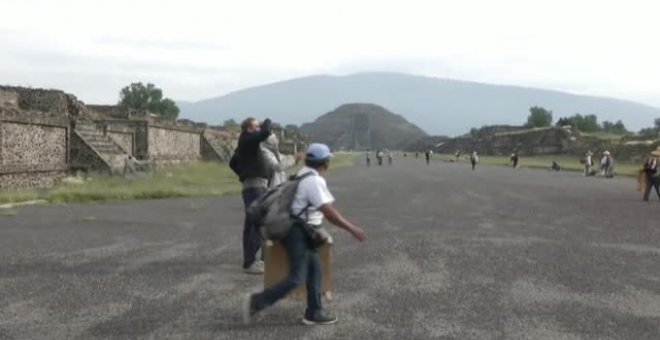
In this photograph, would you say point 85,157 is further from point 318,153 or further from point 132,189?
point 318,153

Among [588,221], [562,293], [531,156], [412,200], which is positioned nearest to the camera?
[562,293]

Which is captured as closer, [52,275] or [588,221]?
[52,275]

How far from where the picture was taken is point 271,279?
6.32m

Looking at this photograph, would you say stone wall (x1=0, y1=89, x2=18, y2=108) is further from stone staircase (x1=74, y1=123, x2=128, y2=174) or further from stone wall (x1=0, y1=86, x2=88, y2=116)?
stone staircase (x1=74, y1=123, x2=128, y2=174)

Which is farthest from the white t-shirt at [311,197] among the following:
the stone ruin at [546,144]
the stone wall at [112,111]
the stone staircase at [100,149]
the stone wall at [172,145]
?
the stone ruin at [546,144]

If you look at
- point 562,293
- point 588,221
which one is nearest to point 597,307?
point 562,293

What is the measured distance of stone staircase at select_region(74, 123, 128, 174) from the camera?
24.0 meters

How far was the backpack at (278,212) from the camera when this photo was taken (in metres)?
5.91

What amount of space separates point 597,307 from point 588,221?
7.91 metres

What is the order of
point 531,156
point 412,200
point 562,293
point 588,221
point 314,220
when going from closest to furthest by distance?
point 314,220 < point 562,293 < point 588,221 < point 412,200 < point 531,156

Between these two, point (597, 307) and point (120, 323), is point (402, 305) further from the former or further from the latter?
point (120, 323)

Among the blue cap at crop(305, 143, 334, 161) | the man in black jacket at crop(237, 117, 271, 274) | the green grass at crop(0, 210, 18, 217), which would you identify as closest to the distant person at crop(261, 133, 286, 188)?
the man in black jacket at crop(237, 117, 271, 274)

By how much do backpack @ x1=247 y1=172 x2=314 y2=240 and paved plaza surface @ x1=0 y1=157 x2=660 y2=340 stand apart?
834 millimetres

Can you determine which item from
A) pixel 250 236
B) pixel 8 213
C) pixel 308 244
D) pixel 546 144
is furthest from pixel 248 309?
pixel 546 144
